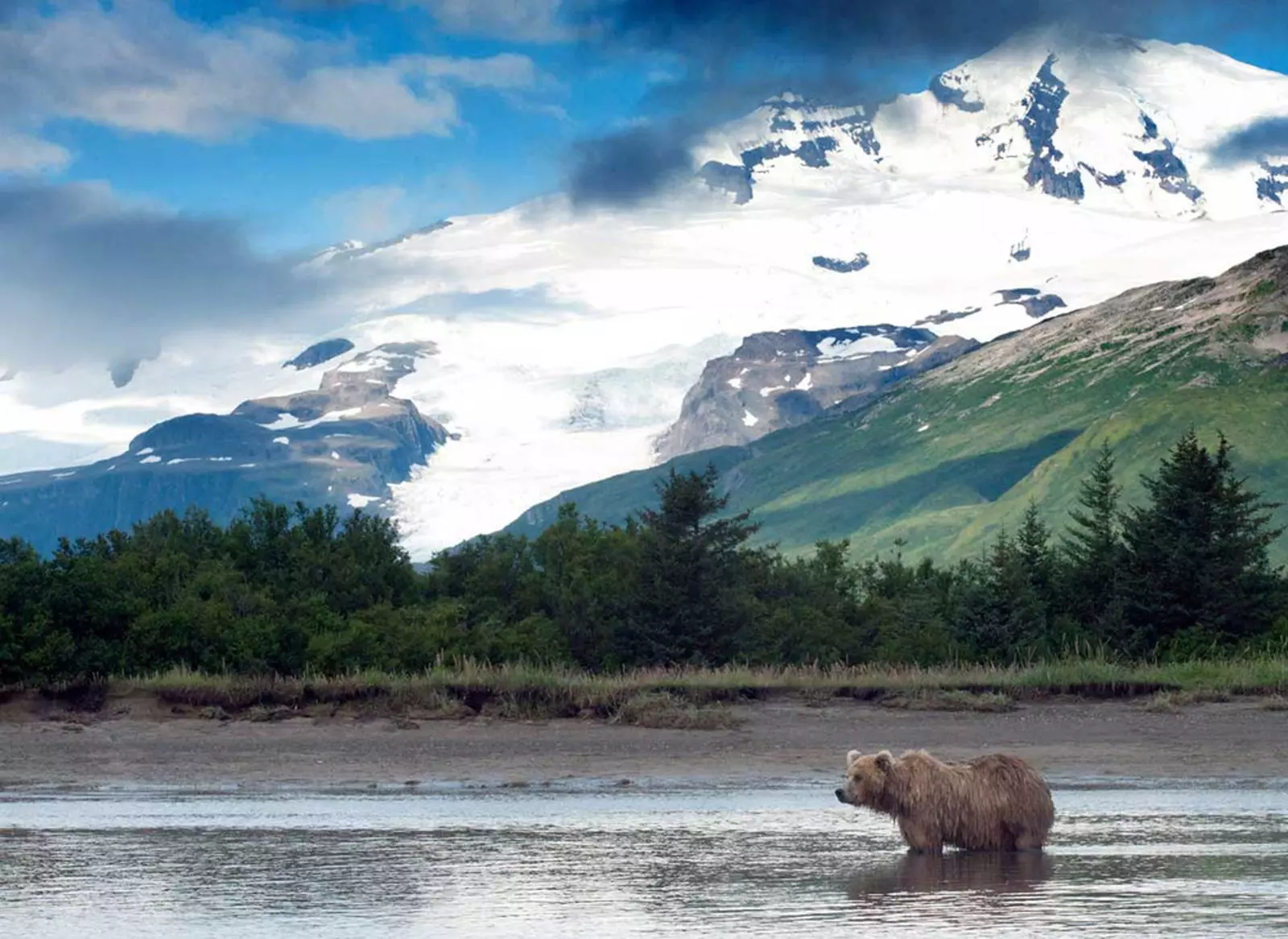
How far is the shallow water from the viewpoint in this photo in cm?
1507

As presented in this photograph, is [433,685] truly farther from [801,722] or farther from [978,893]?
[978,893]

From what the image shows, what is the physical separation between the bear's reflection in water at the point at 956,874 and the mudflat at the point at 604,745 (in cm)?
741

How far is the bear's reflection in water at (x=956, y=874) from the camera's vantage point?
16.9m

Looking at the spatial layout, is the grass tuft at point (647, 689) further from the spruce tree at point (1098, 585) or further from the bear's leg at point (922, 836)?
the bear's leg at point (922, 836)

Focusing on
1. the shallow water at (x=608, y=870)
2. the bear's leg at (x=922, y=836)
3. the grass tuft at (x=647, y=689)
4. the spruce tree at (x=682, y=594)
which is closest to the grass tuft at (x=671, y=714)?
the grass tuft at (x=647, y=689)

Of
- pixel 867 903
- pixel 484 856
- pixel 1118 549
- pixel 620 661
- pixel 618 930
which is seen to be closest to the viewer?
pixel 618 930

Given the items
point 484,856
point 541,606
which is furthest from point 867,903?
point 541,606

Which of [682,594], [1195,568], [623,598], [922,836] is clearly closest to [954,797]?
[922,836]

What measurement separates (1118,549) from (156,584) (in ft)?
71.8

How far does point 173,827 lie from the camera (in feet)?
69.6

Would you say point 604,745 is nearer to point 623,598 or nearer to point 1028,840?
point 1028,840

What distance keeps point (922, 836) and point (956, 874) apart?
116 centimetres

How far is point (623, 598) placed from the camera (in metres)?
44.0

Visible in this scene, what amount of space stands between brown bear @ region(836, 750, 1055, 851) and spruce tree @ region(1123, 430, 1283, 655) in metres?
23.9
